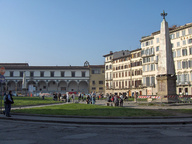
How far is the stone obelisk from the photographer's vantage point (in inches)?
1061

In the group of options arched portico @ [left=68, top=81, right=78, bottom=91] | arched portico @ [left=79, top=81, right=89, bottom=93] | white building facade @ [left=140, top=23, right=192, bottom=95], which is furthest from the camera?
arched portico @ [left=68, top=81, right=78, bottom=91]

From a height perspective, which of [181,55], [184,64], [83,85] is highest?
[181,55]

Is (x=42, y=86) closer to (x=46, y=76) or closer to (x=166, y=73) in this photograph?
(x=46, y=76)

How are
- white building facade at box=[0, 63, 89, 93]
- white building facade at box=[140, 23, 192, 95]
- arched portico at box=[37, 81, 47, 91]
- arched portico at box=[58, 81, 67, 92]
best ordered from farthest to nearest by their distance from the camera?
arched portico at box=[58, 81, 67, 92] < arched portico at box=[37, 81, 47, 91] < white building facade at box=[0, 63, 89, 93] < white building facade at box=[140, 23, 192, 95]

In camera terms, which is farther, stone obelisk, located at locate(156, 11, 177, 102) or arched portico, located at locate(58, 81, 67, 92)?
arched portico, located at locate(58, 81, 67, 92)

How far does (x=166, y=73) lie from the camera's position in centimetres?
2764

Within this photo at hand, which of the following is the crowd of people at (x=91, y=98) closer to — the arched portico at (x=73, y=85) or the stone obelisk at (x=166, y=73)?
the stone obelisk at (x=166, y=73)

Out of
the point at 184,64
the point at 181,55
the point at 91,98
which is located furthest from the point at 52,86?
the point at 91,98

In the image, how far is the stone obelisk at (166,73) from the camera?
88.4ft

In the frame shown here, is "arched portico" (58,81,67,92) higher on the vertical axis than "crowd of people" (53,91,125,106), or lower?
higher

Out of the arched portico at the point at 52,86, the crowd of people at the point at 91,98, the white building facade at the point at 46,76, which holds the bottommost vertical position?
the crowd of people at the point at 91,98

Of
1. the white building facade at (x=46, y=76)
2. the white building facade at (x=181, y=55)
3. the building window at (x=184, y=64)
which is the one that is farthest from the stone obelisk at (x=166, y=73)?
the white building facade at (x=46, y=76)

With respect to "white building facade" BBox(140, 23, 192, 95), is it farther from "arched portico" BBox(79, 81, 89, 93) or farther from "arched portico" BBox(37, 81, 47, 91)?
"arched portico" BBox(37, 81, 47, 91)

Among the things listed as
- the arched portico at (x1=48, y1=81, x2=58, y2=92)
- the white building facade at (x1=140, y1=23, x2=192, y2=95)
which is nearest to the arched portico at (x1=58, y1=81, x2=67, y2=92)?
the arched portico at (x1=48, y1=81, x2=58, y2=92)
